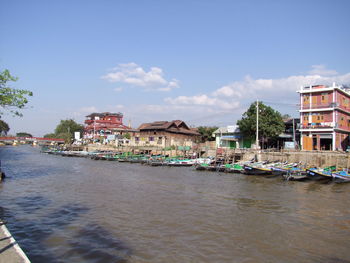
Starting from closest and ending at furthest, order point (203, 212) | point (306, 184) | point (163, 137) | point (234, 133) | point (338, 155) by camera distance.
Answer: point (203, 212) → point (306, 184) → point (338, 155) → point (234, 133) → point (163, 137)

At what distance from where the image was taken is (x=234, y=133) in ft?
159

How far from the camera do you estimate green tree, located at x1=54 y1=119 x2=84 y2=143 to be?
10025cm

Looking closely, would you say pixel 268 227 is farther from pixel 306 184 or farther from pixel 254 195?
pixel 306 184

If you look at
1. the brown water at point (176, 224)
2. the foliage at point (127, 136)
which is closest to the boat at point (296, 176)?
the brown water at point (176, 224)

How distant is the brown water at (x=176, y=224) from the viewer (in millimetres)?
8367

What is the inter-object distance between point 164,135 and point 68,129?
61.0m

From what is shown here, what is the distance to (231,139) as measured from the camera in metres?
47.7

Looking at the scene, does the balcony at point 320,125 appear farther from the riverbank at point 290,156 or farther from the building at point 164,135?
the building at point 164,135

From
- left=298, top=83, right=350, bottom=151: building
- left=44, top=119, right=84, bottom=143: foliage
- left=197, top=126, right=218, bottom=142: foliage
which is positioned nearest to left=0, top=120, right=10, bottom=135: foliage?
left=44, top=119, right=84, bottom=143: foliage

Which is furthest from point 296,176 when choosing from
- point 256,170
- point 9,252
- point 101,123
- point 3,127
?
point 3,127

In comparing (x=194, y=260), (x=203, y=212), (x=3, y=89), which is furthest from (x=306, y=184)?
(x=3, y=89)

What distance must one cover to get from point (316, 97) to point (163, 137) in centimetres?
2782

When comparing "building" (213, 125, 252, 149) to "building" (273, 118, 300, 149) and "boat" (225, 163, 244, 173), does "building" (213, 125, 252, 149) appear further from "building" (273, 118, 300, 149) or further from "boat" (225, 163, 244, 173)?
"boat" (225, 163, 244, 173)

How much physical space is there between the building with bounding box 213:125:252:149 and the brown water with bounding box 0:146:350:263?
2796 cm
